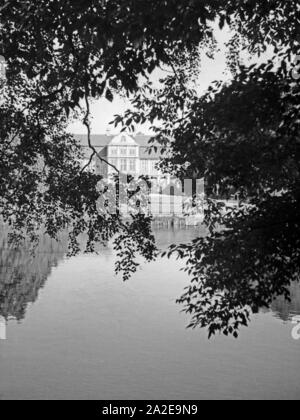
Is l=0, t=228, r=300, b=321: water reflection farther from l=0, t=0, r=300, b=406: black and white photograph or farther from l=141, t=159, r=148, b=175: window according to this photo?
l=141, t=159, r=148, b=175: window

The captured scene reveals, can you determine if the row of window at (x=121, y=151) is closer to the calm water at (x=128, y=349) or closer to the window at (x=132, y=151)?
the window at (x=132, y=151)

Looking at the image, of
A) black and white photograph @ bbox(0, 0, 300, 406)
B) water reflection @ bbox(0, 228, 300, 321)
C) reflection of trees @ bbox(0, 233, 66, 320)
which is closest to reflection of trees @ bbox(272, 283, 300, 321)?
water reflection @ bbox(0, 228, 300, 321)

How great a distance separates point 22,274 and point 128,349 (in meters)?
13.4

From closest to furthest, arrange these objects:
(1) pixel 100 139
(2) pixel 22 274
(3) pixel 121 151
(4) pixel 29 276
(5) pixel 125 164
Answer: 1. (4) pixel 29 276
2. (2) pixel 22 274
3. (5) pixel 125 164
4. (3) pixel 121 151
5. (1) pixel 100 139

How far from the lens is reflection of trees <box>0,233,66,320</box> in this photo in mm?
22059

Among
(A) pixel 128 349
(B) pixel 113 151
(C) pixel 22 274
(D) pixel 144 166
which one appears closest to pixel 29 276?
(C) pixel 22 274

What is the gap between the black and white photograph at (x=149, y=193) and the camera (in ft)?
25.8

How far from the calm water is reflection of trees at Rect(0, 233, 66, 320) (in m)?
0.10

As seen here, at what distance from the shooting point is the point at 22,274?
28797 millimetres

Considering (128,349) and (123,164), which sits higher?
(123,164)

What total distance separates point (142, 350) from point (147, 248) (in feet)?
24.6

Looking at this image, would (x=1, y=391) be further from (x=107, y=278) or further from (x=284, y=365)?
(x=107, y=278)

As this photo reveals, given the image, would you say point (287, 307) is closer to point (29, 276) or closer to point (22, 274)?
point (29, 276)

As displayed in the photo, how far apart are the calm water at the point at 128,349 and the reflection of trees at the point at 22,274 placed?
102 mm
